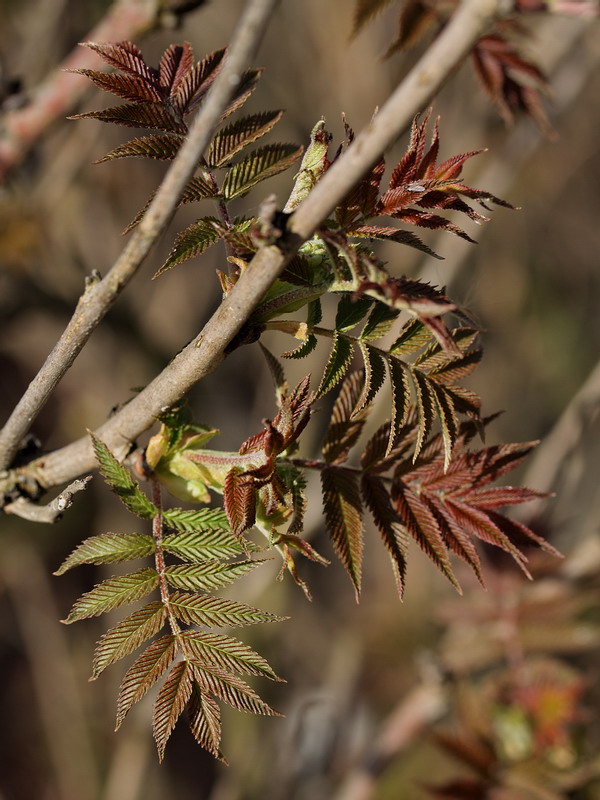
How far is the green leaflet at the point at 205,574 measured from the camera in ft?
2.99

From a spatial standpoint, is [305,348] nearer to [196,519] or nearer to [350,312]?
[350,312]

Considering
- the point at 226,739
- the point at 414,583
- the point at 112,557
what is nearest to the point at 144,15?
the point at 112,557

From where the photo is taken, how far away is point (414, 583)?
4.46 metres

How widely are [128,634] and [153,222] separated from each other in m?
0.52

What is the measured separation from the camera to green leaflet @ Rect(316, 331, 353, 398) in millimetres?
910

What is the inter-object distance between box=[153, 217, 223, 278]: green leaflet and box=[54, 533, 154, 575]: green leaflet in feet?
1.15

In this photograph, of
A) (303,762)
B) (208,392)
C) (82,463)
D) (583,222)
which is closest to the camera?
(82,463)

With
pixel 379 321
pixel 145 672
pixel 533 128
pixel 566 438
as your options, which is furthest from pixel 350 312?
pixel 533 128

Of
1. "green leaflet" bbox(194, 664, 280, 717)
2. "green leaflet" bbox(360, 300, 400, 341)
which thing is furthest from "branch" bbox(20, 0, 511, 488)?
"green leaflet" bbox(194, 664, 280, 717)

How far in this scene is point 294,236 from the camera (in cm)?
71

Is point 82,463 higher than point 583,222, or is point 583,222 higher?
point 583,222

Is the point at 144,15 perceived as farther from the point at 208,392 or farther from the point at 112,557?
the point at 208,392

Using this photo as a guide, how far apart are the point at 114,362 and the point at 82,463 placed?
9.99ft

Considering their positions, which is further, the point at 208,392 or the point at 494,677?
the point at 208,392
